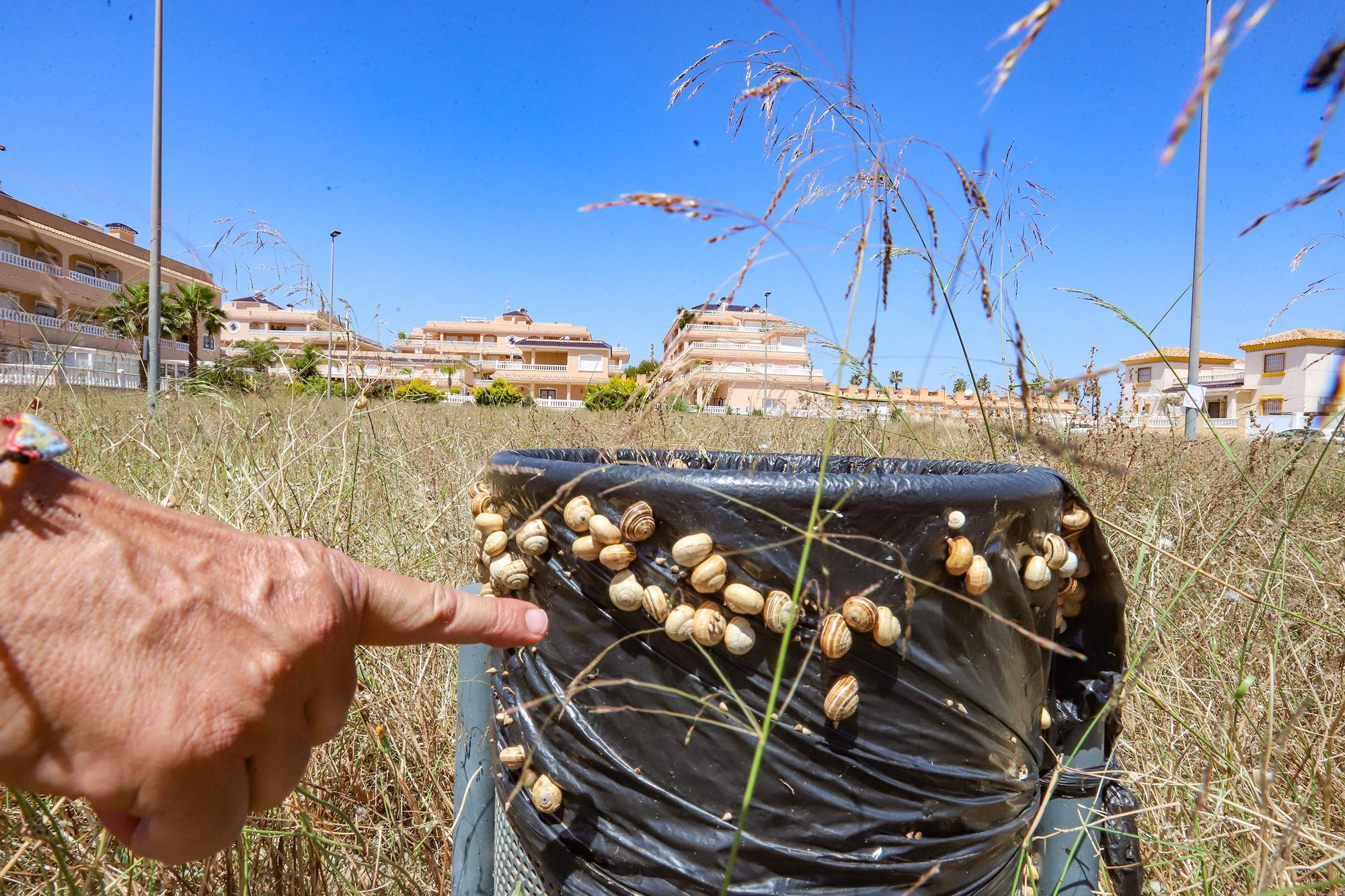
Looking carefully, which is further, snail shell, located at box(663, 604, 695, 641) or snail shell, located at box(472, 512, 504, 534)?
snail shell, located at box(472, 512, 504, 534)

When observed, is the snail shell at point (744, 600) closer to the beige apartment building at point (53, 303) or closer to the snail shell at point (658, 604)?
the snail shell at point (658, 604)

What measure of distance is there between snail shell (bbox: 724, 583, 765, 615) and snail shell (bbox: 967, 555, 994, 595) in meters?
0.23

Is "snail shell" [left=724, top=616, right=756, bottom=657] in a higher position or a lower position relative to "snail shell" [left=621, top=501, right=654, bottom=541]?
lower

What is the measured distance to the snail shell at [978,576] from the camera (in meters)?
0.76

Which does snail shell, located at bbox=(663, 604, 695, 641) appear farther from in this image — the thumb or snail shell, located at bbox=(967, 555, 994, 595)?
snail shell, located at bbox=(967, 555, 994, 595)

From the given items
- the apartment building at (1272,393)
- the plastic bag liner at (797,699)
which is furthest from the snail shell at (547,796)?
the apartment building at (1272,393)

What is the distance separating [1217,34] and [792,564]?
1.79 feet

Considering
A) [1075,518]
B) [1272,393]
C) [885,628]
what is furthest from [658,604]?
[1272,393]

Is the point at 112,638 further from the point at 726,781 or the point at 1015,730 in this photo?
the point at 1015,730

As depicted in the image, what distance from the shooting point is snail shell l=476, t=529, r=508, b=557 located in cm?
97

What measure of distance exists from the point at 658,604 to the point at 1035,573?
463mm

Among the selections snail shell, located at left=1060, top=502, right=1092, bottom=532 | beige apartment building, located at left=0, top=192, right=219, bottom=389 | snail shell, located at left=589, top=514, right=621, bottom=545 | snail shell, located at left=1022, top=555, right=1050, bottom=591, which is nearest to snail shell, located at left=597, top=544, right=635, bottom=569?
snail shell, located at left=589, top=514, right=621, bottom=545

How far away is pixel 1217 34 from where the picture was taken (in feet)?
1.13

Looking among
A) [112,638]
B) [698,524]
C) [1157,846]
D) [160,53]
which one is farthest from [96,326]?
[160,53]
